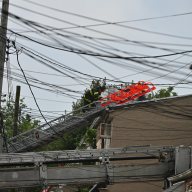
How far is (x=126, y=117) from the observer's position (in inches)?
1272

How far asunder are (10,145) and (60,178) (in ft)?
29.4

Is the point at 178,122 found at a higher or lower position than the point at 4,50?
lower

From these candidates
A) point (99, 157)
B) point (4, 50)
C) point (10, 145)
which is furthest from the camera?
point (10, 145)

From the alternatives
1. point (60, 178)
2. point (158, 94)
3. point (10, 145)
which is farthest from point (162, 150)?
point (158, 94)

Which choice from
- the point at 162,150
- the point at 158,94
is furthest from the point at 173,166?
the point at 158,94

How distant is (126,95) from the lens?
32.9 metres

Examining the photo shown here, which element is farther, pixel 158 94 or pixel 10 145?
pixel 158 94

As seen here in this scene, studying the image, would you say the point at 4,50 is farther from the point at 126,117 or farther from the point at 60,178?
the point at 126,117

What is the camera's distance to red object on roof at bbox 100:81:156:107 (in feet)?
107

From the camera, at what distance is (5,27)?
61.5 feet

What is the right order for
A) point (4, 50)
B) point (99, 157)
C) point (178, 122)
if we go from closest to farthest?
point (4, 50) < point (99, 157) < point (178, 122)

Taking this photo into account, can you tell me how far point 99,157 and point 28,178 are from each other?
2.87m

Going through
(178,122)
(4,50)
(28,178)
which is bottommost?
(28,178)

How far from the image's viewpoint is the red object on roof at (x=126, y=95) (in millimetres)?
32719
